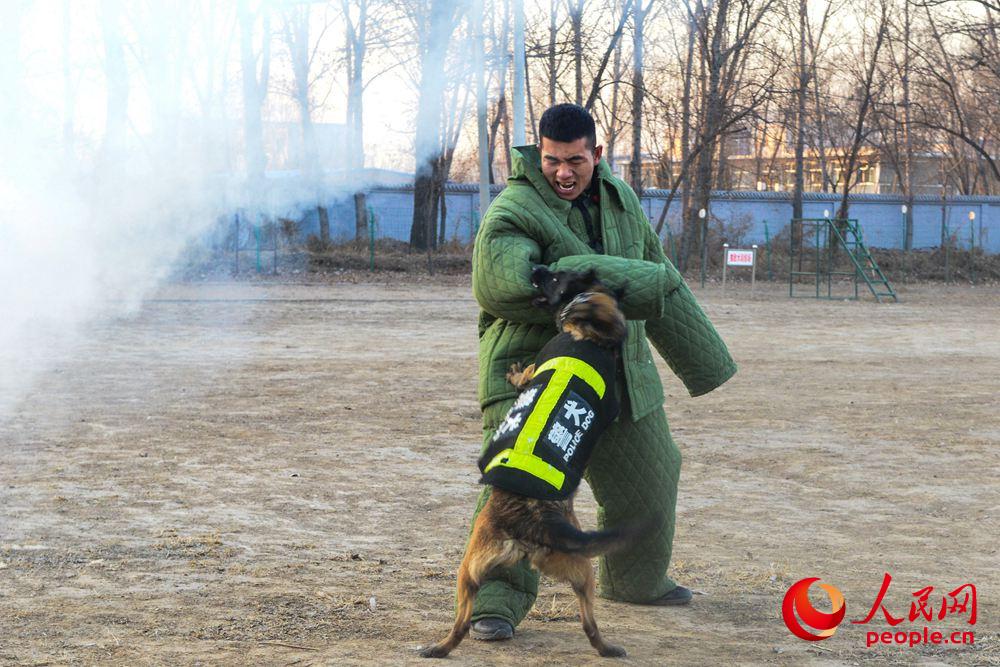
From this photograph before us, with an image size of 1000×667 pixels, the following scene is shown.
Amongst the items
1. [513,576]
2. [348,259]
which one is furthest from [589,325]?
[348,259]

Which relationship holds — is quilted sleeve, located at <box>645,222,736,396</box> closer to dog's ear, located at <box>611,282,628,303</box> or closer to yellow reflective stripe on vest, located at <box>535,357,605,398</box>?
dog's ear, located at <box>611,282,628,303</box>

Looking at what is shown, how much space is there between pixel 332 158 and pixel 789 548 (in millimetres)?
12909

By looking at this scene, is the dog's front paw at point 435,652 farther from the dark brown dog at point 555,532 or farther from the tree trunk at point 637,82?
the tree trunk at point 637,82

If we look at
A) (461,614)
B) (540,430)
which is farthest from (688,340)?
(461,614)

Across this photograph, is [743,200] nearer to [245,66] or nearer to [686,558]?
[245,66]

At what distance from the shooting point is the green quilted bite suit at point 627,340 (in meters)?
4.64

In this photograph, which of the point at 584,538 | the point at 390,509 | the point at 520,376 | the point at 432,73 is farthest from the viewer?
the point at 432,73

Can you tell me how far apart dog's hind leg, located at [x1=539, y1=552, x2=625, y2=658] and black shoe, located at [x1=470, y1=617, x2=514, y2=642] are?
0.41 metres

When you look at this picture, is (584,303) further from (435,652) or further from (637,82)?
(637,82)

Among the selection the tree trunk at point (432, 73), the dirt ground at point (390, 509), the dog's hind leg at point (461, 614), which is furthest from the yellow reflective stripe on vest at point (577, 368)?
the tree trunk at point (432, 73)

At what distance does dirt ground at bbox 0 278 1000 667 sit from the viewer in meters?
4.89

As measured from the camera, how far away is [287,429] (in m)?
10.3

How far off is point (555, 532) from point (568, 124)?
5.24ft

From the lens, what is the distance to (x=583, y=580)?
443cm
